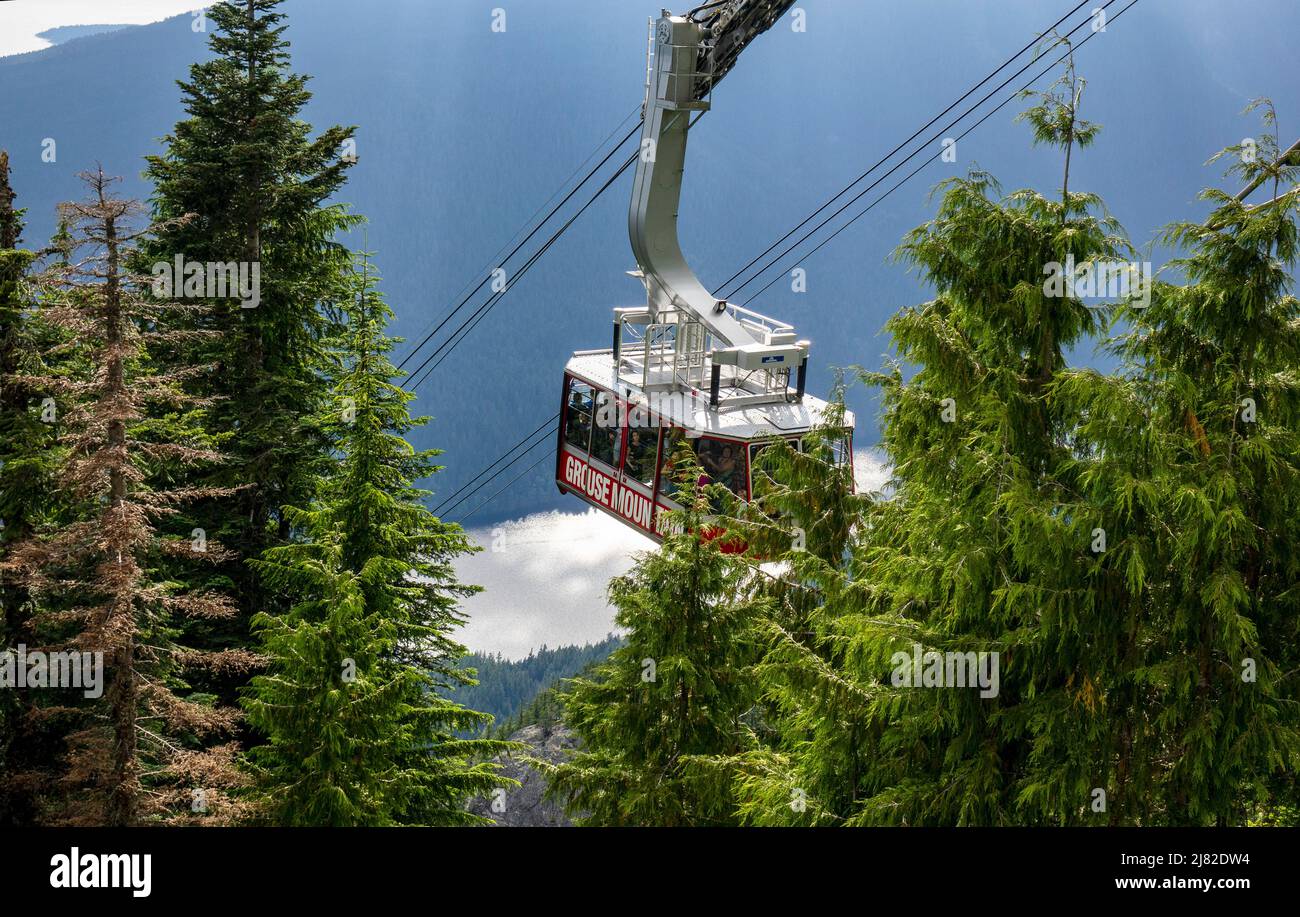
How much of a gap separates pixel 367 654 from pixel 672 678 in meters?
3.25

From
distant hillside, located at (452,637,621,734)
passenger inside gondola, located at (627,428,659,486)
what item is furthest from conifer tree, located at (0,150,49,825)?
distant hillside, located at (452,637,621,734)

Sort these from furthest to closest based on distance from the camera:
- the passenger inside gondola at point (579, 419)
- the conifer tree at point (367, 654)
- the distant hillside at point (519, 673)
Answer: the distant hillside at point (519, 673)
the passenger inside gondola at point (579, 419)
the conifer tree at point (367, 654)

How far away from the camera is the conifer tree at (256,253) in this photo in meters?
19.6

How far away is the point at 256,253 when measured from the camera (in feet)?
68.0

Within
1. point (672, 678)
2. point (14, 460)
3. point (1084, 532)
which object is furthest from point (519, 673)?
point (1084, 532)

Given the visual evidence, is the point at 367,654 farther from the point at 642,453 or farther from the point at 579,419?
the point at 579,419

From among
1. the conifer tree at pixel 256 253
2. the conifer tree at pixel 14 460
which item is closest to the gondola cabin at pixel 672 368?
the conifer tree at pixel 256 253

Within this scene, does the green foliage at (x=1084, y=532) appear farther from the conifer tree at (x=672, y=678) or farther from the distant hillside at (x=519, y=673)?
the distant hillside at (x=519, y=673)

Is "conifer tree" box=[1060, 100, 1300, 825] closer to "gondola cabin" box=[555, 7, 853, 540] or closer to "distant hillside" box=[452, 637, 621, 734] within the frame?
"gondola cabin" box=[555, 7, 853, 540]

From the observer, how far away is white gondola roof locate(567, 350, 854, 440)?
1891 centimetres

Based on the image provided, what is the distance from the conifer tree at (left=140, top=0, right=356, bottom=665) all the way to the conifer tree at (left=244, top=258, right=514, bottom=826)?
971 mm

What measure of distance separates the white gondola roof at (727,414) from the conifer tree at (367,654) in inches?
135
